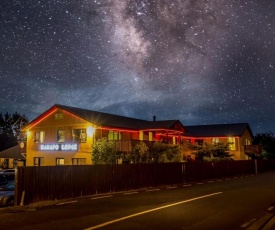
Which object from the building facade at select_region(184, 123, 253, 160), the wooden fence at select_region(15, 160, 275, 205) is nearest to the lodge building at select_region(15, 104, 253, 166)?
the wooden fence at select_region(15, 160, 275, 205)

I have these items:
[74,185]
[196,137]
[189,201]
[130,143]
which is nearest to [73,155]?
[130,143]

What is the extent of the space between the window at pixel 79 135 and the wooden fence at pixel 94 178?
34.8ft

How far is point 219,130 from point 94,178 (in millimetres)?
41428

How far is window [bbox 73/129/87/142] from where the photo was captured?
35594 millimetres

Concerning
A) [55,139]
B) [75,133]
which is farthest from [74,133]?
[55,139]

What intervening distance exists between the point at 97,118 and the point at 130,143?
6.06 metres

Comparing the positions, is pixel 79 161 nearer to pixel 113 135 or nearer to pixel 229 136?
pixel 113 135

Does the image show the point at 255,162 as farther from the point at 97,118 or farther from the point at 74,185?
the point at 74,185

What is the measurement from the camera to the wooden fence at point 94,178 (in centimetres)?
1630

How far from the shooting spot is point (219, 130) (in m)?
58.7

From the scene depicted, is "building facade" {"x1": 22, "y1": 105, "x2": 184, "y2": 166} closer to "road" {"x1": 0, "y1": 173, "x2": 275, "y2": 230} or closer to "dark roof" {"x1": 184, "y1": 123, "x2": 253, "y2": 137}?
"dark roof" {"x1": 184, "y1": 123, "x2": 253, "y2": 137}

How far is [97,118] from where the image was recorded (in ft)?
121

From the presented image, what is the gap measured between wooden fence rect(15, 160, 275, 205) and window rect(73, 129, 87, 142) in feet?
34.8

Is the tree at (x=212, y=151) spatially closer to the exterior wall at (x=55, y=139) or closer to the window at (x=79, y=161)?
the window at (x=79, y=161)
